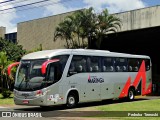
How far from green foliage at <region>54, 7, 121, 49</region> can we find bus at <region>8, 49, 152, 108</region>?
9.83 metres

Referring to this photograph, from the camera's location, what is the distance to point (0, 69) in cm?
3253

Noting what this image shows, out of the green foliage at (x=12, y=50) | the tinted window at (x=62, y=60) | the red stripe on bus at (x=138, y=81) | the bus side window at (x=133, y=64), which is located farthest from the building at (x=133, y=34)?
the tinted window at (x=62, y=60)

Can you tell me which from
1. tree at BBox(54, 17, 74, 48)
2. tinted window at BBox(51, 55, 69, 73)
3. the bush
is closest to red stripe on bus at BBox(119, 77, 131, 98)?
Answer: tinted window at BBox(51, 55, 69, 73)

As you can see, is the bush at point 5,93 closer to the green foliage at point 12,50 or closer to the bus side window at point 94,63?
the bus side window at point 94,63

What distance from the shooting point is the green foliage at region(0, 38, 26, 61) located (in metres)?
42.4

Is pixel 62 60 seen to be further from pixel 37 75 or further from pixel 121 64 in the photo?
pixel 121 64

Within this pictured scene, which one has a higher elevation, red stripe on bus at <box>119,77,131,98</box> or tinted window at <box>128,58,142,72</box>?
tinted window at <box>128,58,142,72</box>

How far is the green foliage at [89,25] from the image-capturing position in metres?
34.0

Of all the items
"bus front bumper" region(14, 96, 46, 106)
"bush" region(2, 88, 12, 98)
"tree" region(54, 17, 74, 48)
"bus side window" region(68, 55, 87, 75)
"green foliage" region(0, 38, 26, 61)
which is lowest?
"bush" region(2, 88, 12, 98)

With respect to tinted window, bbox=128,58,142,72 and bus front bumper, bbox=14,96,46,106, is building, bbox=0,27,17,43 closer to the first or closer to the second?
tinted window, bbox=128,58,142,72

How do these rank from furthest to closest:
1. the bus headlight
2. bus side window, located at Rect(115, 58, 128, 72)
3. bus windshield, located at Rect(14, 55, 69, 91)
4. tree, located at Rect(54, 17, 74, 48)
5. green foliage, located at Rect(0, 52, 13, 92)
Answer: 1. tree, located at Rect(54, 17, 74, 48)
2. green foliage, located at Rect(0, 52, 13, 92)
3. bus side window, located at Rect(115, 58, 128, 72)
4. bus windshield, located at Rect(14, 55, 69, 91)
5. the bus headlight

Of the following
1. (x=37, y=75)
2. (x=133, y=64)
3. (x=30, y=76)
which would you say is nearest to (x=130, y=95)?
(x=133, y=64)

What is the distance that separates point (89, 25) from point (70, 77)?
14.6m

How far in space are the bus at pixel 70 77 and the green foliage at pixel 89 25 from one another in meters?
Result: 9.83
